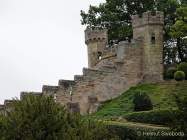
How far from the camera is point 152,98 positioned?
62750 mm

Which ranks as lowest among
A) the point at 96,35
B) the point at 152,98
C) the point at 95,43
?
the point at 152,98

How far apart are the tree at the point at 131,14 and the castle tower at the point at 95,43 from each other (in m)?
2.32

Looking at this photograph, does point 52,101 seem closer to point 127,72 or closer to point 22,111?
point 22,111

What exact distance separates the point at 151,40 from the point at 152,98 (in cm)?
681

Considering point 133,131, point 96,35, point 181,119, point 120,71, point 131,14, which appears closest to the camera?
point 181,119

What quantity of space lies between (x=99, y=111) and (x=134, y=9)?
15355 millimetres

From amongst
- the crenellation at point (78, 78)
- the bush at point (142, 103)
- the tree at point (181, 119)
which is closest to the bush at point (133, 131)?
the tree at point (181, 119)

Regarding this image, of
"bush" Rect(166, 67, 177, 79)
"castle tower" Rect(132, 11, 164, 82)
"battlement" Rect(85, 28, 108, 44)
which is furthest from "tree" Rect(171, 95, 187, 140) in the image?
"battlement" Rect(85, 28, 108, 44)

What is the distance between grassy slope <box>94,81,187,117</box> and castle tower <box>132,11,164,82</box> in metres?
1.44

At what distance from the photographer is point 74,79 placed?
216ft

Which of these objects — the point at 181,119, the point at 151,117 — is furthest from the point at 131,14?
the point at 181,119

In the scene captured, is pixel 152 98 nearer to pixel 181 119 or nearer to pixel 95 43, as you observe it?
pixel 95 43

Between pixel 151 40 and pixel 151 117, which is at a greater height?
pixel 151 40

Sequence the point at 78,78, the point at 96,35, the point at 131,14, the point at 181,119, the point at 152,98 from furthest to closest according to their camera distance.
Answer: the point at 131,14, the point at 96,35, the point at 78,78, the point at 152,98, the point at 181,119
